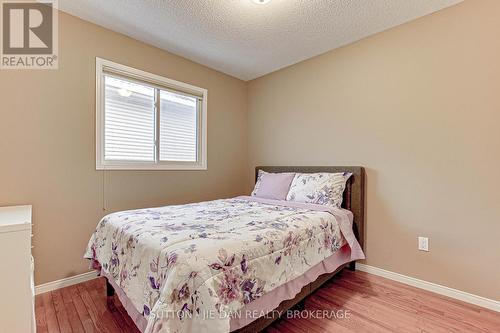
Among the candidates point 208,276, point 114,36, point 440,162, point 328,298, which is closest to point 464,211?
point 440,162

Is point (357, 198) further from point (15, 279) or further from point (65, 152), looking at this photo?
point (65, 152)

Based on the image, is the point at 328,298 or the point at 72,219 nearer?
the point at 328,298

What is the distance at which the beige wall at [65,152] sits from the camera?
1924 millimetres

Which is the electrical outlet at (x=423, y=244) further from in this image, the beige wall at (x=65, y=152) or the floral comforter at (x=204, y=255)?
the beige wall at (x=65, y=152)

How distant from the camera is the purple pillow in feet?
9.05

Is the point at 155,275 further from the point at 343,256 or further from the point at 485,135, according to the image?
the point at 485,135

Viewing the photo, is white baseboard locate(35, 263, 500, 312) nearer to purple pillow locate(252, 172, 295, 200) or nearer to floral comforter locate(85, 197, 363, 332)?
floral comforter locate(85, 197, 363, 332)

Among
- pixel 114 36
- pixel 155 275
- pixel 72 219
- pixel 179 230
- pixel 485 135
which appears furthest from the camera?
pixel 114 36

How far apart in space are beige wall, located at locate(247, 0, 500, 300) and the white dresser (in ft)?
8.75

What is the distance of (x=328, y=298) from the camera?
77.5 inches

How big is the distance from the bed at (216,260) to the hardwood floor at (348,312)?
17 cm

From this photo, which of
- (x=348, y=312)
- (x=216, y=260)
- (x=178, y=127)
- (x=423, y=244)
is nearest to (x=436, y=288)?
(x=423, y=244)

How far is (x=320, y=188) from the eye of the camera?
2469mm

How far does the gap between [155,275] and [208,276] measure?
30 cm
